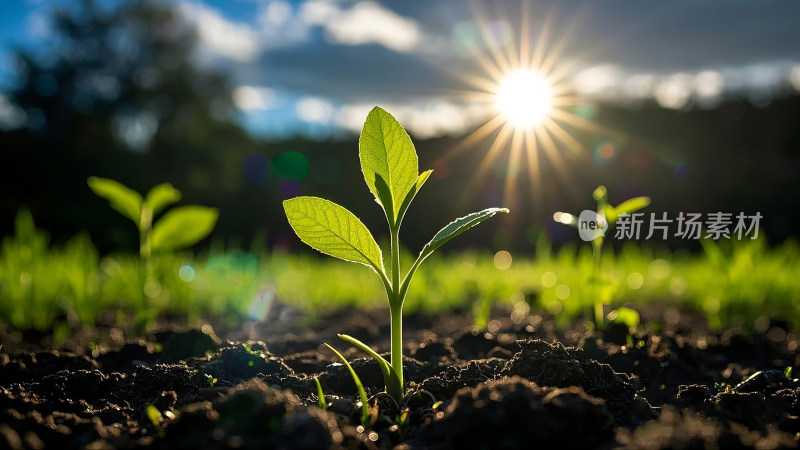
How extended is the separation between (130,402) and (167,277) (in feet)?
6.50

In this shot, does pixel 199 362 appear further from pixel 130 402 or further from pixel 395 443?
pixel 395 443

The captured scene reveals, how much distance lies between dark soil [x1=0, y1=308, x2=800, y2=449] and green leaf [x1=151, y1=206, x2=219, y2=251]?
0.44 m

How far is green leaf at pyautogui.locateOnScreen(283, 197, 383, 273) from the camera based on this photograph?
48.4 inches

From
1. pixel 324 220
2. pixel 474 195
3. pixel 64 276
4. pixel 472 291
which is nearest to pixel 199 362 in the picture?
pixel 324 220

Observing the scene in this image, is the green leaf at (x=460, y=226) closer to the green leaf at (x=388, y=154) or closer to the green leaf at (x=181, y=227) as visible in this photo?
the green leaf at (x=388, y=154)

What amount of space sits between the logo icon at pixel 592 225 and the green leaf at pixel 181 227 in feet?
4.75

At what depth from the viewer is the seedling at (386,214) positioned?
1233mm

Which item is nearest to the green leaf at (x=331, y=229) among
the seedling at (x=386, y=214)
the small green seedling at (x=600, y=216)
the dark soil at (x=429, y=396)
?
the seedling at (x=386, y=214)

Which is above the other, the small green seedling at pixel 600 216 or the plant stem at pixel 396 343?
the small green seedling at pixel 600 216

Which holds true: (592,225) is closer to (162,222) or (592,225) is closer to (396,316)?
(396,316)

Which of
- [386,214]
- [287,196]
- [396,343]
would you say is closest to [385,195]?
[386,214]

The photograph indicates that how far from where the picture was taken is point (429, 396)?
133cm

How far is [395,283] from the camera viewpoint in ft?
4.21

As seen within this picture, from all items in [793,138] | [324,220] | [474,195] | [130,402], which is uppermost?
[793,138]
